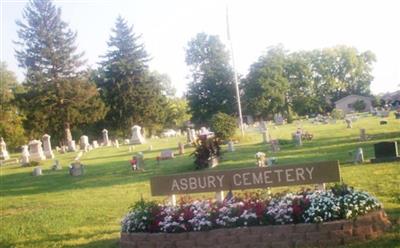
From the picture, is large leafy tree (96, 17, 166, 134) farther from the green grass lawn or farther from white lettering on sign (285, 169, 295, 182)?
white lettering on sign (285, 169, 295, 182)

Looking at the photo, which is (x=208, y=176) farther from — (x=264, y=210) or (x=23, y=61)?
(x=23, y=61)

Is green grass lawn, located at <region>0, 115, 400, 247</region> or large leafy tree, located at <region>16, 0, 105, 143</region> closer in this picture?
green grass lawn, located at <region>0, 115, 400, 247</region>

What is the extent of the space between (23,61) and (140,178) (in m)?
46.5

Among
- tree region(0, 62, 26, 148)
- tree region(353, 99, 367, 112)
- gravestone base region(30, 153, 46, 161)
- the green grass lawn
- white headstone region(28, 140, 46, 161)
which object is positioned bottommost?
the green grass lawn

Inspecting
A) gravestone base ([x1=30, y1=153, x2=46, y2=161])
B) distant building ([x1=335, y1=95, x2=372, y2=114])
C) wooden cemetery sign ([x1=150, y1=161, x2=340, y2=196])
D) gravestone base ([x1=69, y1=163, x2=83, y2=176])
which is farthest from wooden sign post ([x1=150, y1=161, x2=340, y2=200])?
distant building ([x1=335, y1=95, x2=372, y2=114])

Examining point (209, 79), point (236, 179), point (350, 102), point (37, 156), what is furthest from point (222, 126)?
point (350, 102)

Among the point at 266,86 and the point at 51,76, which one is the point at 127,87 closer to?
the point at 51,76

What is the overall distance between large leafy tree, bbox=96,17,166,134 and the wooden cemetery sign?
194 ft

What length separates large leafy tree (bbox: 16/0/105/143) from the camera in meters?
60.2

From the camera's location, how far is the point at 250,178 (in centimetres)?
950

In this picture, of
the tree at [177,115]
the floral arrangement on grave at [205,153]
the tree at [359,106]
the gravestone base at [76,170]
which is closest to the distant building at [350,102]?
the tree at [359,106]

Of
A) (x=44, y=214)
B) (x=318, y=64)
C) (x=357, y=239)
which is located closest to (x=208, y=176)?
(x=357, y=239)

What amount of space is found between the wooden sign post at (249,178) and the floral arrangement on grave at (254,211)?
24 cm

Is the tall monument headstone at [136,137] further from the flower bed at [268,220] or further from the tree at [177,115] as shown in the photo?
the flower bed at [268,220]
